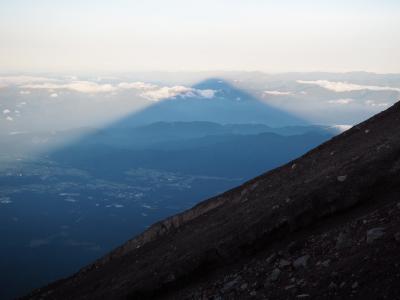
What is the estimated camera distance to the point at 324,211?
19.4 m

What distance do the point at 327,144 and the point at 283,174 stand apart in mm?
3783

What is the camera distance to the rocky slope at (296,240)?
1391cm

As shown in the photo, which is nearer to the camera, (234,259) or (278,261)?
(278,261)

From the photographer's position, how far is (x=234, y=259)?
19969 millimetres

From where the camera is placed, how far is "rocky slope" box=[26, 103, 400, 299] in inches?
547

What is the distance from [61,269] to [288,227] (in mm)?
169665

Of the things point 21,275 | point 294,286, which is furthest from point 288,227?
point 21,275

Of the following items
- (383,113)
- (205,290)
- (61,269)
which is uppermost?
(383,113)

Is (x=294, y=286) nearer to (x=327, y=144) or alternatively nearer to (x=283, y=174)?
(x=283, y=174)

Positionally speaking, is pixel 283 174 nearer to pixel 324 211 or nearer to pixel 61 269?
pixel 324 211

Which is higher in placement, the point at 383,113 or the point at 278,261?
the point at 383,113

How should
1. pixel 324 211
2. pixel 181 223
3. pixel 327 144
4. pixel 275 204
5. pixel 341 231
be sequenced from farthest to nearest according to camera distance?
pixel 181 223
pixel 327 144
pixel 275 204
pixel 324 211
pixel 341 231

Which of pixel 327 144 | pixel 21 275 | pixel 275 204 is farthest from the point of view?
pixel 21 275

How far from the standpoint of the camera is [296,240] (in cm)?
1809
